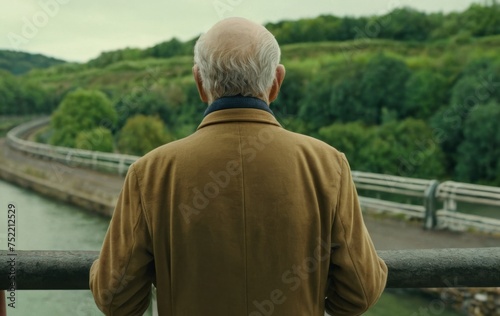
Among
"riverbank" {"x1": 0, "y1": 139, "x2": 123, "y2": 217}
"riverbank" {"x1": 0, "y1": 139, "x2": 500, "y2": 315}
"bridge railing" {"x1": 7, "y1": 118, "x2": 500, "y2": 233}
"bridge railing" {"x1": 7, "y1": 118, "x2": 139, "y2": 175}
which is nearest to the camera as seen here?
"bridge railing" {"x1": 7, "y1": 118, "x2": 500, "y2": 233}

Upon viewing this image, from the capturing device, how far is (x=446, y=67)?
2912 cm

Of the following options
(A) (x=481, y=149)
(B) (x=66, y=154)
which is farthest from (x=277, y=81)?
(A) (x=481, y=149)

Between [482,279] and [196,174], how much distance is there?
0.67 metres

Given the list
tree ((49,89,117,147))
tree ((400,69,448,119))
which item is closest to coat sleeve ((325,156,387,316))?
tree ((49,89,117,147))

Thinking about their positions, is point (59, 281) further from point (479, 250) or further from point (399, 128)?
point (399, 128)

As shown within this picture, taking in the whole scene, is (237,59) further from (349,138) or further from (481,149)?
(349,138)

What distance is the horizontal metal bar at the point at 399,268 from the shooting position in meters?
1.10

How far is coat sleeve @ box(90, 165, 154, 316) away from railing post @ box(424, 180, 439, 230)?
8.71m

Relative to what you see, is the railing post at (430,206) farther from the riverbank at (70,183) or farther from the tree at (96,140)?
the tree at (96,140)

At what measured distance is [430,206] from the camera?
9.32m

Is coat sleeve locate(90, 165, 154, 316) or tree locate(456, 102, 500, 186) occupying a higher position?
coat sleeve locate(90, 165, 154, 316)

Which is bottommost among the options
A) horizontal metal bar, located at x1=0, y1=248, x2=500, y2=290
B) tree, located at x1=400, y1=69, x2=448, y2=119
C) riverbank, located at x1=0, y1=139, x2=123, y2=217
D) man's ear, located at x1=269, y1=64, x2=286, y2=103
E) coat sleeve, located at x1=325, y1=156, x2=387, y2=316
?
riverbank, located at x1=0, y1=139, x2=123, y2=217

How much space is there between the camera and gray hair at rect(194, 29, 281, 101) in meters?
0.86

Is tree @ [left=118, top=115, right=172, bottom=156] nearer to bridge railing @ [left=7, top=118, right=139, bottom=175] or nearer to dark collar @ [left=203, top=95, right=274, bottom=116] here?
bridge railing @ [left=7, top=118, right=139, bottom=175]
